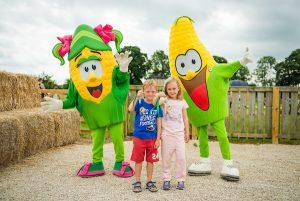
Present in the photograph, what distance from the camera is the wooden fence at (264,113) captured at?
28.5 ft

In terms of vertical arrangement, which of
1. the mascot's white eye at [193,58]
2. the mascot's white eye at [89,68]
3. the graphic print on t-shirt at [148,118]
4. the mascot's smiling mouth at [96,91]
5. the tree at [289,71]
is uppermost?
the tree at [289,71]

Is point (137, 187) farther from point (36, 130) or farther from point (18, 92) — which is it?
point (18, 92)

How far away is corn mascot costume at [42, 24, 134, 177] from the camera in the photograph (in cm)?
493

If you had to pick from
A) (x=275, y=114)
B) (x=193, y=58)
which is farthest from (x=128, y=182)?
(x=275, y=114)

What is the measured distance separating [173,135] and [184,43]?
4.58ft

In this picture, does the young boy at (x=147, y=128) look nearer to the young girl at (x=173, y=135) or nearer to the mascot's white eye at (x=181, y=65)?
the young girl at (x=173, y=135)

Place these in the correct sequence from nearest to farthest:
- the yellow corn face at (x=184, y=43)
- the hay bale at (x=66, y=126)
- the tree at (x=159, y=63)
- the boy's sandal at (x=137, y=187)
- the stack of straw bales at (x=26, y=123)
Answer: the boy's sandal at (x=137, y=187) → the yellow corn face at (x=184, y=43) → the stack of straw bales at (x=26, y=123) → the hay bale at (x=66, y=126) → the tree at (x=159, y=63)

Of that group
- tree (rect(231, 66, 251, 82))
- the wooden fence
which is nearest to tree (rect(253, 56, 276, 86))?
tree (rect(231, 66, 251, 82))

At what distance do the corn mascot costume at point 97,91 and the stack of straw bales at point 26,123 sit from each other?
4.25 feet

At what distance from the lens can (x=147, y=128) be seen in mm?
4293

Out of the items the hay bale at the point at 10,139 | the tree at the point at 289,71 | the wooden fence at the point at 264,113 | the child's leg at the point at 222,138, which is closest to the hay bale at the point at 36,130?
the hay bale at the point at 10,139

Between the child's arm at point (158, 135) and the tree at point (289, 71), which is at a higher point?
the tree at point (289, 71)

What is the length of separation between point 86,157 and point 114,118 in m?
1.95

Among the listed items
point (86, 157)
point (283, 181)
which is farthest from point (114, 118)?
point (283, 181)
